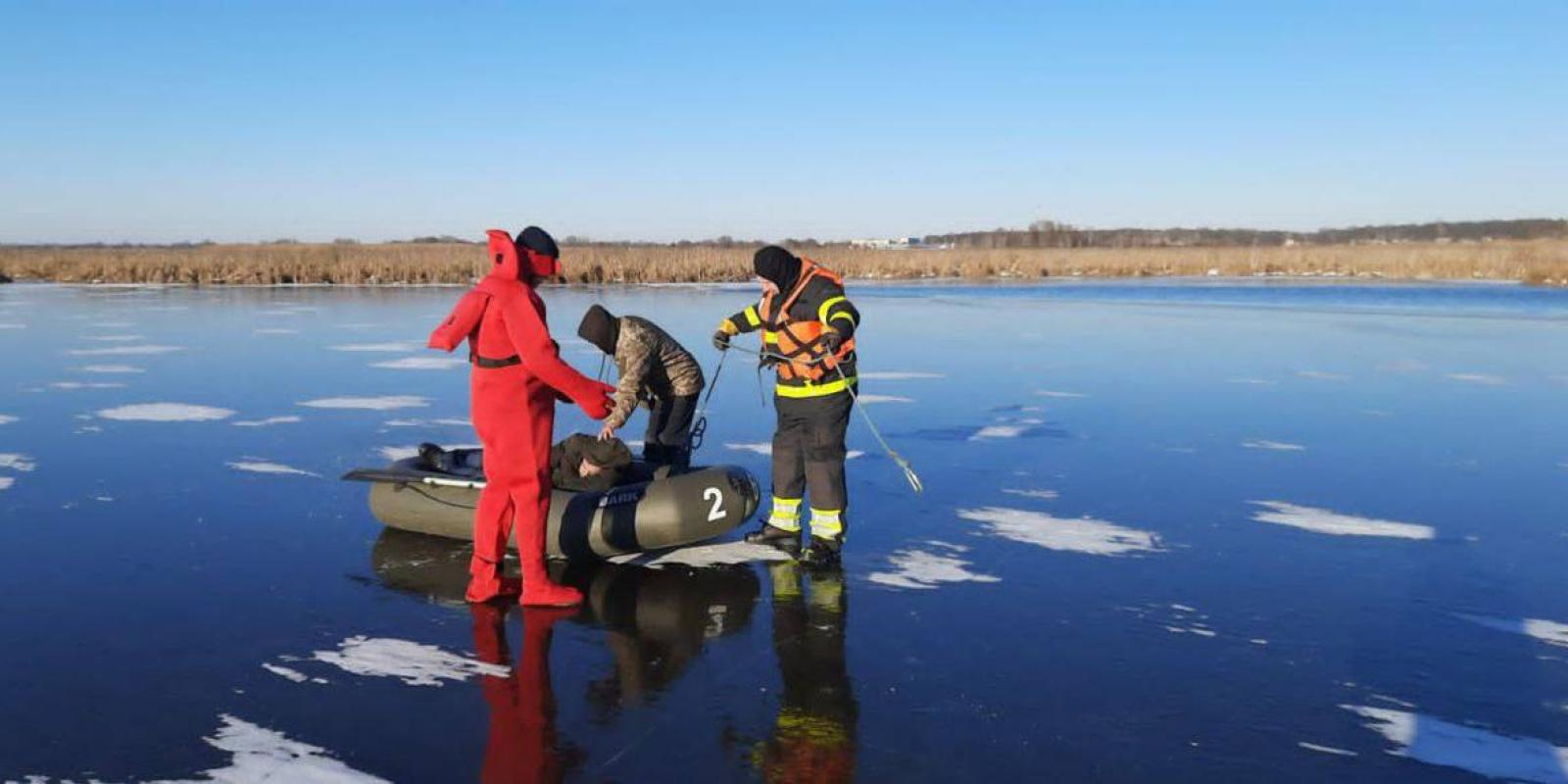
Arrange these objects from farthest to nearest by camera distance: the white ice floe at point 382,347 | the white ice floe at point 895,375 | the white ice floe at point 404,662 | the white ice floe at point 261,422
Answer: the white ice floe at point 382,347
the white ice floe at point 895,375
the white ice floe at point 261,422
the white ice floe at point 404,662

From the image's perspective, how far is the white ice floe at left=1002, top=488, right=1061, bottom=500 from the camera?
733 cm

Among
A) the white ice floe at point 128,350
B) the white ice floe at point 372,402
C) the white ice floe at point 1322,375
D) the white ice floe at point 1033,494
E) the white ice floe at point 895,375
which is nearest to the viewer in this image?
the white ice floe at point 1033,494

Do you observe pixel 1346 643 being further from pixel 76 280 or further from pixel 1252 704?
pixel 76 280

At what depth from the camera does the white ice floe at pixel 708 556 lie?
235 inches

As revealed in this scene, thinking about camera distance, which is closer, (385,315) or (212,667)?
(212,667)

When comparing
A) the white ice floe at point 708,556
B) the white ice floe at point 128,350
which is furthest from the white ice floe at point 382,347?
the white ice floe at point 708,556

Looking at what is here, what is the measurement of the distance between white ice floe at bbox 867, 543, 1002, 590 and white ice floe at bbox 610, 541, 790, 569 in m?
0.57

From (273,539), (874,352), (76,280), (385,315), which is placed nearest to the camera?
(273,539)

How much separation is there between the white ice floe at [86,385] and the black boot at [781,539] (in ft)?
27.1

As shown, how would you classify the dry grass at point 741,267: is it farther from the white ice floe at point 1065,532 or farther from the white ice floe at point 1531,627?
the white ice floe at point 1531,627

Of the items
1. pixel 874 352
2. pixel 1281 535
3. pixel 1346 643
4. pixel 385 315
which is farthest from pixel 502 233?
pixel 385 315

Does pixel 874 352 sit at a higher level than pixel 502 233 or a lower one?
lower

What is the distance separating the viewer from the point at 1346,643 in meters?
4.68

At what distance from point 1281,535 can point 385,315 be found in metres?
18.5
